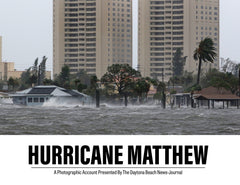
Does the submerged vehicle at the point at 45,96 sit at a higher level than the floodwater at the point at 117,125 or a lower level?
lower

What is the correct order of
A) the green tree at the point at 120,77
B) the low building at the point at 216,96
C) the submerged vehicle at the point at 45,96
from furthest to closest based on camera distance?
the submerged vehicle at the point at 45,96
the green tree at the point at 120,77
the low building at the point at 216,96

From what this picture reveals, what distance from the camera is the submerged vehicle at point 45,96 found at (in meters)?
135

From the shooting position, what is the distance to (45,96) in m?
135

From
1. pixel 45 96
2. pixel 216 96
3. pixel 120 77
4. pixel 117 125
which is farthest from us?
pixel 45 96

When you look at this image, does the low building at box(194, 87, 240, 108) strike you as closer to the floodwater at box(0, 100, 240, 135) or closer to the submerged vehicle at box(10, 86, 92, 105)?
the submerged vehicle at box(10, 86, 92, 105)

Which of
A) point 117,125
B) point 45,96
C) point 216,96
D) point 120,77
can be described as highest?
point 120,77

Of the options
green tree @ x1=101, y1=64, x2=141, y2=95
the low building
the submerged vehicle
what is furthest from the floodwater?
the submerged vehicle

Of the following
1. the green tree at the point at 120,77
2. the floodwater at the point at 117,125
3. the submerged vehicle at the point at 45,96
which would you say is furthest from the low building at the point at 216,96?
the floodwater at the point at 117,125

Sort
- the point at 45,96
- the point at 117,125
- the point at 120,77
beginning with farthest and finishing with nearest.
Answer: the point at 45,96 < the point at 120,77 < the point at 117,125

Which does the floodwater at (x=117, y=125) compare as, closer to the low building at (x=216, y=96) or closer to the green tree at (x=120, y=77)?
the low building at (x=216, y=96)

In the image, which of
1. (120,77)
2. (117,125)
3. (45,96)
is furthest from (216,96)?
(117,125)

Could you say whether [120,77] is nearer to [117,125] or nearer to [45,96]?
[45,96]

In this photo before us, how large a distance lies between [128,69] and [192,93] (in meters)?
17.7

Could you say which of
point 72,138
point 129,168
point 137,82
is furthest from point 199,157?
point 137,82
